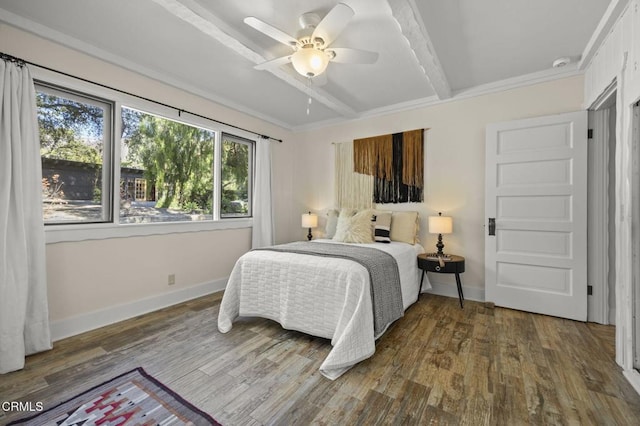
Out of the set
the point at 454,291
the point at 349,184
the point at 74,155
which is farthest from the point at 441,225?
the point at 74,155

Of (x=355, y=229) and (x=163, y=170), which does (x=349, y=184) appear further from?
(x=163, y=170)

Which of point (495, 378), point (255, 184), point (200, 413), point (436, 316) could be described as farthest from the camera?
point (255, 184)

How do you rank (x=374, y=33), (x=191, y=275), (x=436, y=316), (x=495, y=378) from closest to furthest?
1. (x=495, y=378)
2. (x=374, y=33)
3. (x=436, y=316)
4. (x=191, y=275)

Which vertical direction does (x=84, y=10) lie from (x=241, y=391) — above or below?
above

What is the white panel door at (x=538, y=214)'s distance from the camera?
265 centimetres

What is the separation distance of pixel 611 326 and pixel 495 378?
1747 mm

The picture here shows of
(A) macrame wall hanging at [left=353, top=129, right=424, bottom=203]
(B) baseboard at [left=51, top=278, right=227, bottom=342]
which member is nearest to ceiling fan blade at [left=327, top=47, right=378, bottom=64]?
(A) macrame wall hanging at [left=353, top=129, right=424, bottom=203]

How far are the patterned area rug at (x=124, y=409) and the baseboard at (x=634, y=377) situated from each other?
242 cm

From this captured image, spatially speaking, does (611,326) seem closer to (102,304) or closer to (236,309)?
(236,309)

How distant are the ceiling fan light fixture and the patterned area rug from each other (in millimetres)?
2332

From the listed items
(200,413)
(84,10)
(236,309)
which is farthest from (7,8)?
(200,413)

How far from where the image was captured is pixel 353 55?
2.14 metres

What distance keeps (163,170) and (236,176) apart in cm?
101

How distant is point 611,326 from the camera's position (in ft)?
8.29
